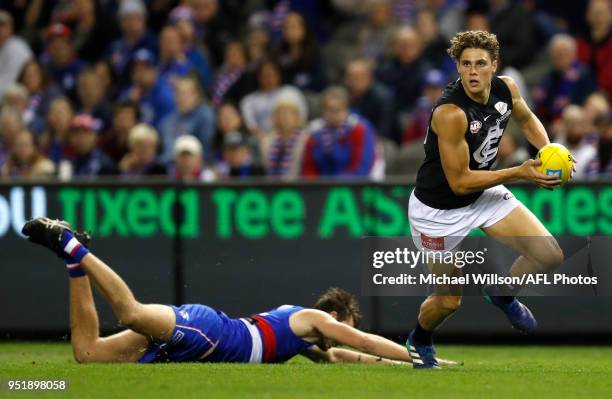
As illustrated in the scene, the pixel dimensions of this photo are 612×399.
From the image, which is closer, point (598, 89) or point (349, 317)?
point (349, 317)

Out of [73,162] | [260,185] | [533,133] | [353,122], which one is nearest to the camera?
[533,133]

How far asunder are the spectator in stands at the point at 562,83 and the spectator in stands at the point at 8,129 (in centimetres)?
643

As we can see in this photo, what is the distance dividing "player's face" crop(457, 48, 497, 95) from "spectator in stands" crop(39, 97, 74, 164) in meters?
8.08

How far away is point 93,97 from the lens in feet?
58.1

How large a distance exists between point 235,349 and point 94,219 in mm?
4032

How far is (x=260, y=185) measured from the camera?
13.8 metres

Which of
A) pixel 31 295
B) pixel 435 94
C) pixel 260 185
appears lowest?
pixel 31 295

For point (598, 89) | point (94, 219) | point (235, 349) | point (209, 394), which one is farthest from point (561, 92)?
point (209, 394)

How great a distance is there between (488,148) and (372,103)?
21.5ft

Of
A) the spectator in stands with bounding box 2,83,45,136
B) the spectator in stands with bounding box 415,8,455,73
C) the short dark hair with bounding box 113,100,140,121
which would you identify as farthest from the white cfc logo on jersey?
the spectator in stands with bounding box 2,83,45,136

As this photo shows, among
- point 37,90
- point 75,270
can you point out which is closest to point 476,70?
point 75,270

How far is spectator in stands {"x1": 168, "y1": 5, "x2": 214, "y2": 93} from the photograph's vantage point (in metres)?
17.7

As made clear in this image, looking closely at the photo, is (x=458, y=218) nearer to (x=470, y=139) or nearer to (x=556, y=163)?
(x=470, y=139)

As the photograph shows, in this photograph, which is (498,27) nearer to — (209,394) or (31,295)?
(31,295)
